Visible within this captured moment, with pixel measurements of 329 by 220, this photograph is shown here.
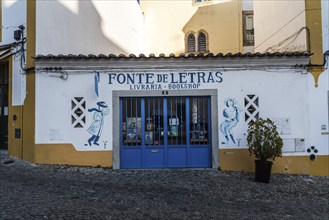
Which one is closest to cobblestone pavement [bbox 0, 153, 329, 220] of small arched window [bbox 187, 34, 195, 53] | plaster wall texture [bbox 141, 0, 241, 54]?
plaster wall texture [bbox 141, 0, 241, 54]

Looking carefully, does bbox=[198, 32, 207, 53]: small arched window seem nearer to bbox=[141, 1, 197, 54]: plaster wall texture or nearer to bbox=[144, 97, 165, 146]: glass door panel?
bbox=[141, 1, 197, 54]: plaster wall texture

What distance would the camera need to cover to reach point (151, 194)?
7066 mm

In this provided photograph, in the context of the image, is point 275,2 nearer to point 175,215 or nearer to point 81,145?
point 81,145

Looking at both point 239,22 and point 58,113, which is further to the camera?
point 239,22

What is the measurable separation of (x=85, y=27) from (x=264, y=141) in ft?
25.2

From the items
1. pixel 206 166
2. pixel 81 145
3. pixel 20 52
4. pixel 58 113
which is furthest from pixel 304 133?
pixel 20 52

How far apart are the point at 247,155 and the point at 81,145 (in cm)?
500

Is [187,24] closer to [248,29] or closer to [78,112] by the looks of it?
[248,29]

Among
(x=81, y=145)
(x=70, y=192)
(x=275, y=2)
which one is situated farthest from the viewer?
(x=275, y=2)

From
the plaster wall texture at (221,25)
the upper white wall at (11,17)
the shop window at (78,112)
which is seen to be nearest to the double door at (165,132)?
the shop window at (78,112)

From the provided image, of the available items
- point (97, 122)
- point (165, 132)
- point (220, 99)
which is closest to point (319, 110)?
point (220, 99)

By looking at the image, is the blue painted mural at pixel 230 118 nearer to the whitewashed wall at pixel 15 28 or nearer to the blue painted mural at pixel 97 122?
the blue painted mural at pixel 97 122

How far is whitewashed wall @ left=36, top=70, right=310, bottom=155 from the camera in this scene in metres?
9.52

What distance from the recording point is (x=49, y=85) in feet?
31.3
